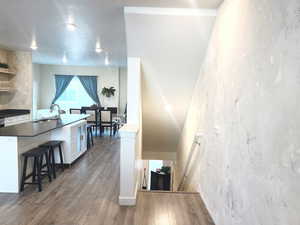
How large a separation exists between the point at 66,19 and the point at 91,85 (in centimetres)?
648

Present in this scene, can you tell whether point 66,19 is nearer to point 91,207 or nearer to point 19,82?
point 91,207

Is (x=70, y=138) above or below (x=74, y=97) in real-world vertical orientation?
below

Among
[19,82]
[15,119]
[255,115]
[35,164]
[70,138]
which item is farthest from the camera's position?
[19,82]

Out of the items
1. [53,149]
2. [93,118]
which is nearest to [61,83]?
[93,118]

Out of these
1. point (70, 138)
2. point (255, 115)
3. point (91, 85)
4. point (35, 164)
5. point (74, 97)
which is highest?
→ point (91, 85)

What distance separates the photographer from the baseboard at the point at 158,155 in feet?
21.5

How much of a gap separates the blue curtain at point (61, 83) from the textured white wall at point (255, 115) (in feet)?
26.4

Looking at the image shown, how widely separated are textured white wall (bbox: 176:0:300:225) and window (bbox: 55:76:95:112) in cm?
775

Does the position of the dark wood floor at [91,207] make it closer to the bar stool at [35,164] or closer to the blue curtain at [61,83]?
the bar stool at [35,164]

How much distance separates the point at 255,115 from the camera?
1.63 meters

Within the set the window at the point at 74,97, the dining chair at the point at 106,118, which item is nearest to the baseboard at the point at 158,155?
the dining chair at the point at 106,118

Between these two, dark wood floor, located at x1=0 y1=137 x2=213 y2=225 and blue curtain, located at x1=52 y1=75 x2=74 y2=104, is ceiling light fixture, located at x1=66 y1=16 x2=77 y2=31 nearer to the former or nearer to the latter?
dark wood floor, located at x1=0 y1=137 x2=213 y2=225

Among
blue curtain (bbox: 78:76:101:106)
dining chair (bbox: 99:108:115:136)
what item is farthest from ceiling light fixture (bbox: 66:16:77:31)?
blue curtain (bbox: 78:76:101:106)

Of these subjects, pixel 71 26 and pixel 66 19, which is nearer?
pixel 66 19
